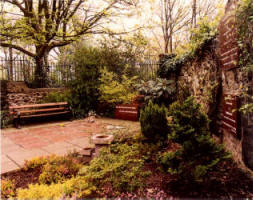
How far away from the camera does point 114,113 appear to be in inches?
313

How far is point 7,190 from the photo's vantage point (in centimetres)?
241

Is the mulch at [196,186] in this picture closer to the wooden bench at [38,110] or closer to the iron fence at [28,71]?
the wooden bench at [38,110]

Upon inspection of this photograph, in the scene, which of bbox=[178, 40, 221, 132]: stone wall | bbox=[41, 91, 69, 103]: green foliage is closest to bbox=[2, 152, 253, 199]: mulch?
bbox=[178, 40, 221, 132]: stone wall

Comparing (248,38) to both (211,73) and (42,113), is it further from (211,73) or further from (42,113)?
(42,113)

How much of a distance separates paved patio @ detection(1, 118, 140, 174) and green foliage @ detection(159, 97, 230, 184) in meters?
1.75

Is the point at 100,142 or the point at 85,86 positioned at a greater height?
the point at 85,86

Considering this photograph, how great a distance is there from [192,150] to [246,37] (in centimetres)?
153

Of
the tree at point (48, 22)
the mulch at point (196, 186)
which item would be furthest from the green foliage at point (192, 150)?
the tree at point (48, 22)

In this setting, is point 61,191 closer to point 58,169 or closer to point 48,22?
point 58,169

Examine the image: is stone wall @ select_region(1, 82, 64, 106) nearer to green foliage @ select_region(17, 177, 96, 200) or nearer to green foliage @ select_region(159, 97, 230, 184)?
green foliage @ select_region(17, 177, 96, 200)

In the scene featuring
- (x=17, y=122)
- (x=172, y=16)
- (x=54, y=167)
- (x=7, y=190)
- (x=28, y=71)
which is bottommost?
(x=7, y=190)

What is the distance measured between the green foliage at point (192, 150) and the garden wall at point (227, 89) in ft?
1.71

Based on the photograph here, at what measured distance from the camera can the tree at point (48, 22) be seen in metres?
8.07

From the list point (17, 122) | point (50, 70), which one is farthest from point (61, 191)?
point (50, 70)
